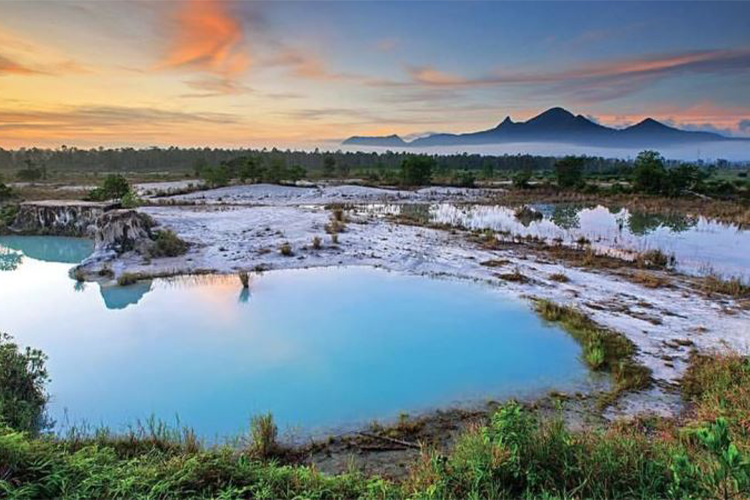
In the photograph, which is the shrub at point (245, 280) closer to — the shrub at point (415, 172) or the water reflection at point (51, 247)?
the water reflection at point (51, 247)

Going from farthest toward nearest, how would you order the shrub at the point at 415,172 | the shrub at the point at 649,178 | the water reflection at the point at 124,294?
the shrub at the point at 415,172 < the shrub at the point at 649,178 < the water reflection at the point at 124,294

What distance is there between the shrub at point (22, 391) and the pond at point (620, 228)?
1517 centimetres

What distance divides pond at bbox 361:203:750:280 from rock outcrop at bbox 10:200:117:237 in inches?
523

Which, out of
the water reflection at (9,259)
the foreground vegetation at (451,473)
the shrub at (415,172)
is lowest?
the water reflection at (9,259)

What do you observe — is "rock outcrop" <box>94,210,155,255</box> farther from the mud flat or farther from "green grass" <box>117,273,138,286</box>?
"green grass" <box>117,273,138,286</box>

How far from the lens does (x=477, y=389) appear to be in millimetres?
6605

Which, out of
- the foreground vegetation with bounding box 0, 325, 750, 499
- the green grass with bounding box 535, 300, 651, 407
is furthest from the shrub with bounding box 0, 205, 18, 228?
the green grass with bounding box 535, 300, 651, 407

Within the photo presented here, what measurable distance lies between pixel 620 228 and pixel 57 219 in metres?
23.9

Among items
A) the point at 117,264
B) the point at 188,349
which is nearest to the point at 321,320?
the point at 188,349

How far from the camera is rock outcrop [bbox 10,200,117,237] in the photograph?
18.6m

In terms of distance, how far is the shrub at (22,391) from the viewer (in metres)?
5.17

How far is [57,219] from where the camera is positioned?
1886 cm

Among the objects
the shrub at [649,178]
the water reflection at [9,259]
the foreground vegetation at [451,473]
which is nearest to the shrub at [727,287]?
the foreground vegetation at [451,473]

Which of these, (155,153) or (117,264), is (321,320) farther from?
(155,153)
